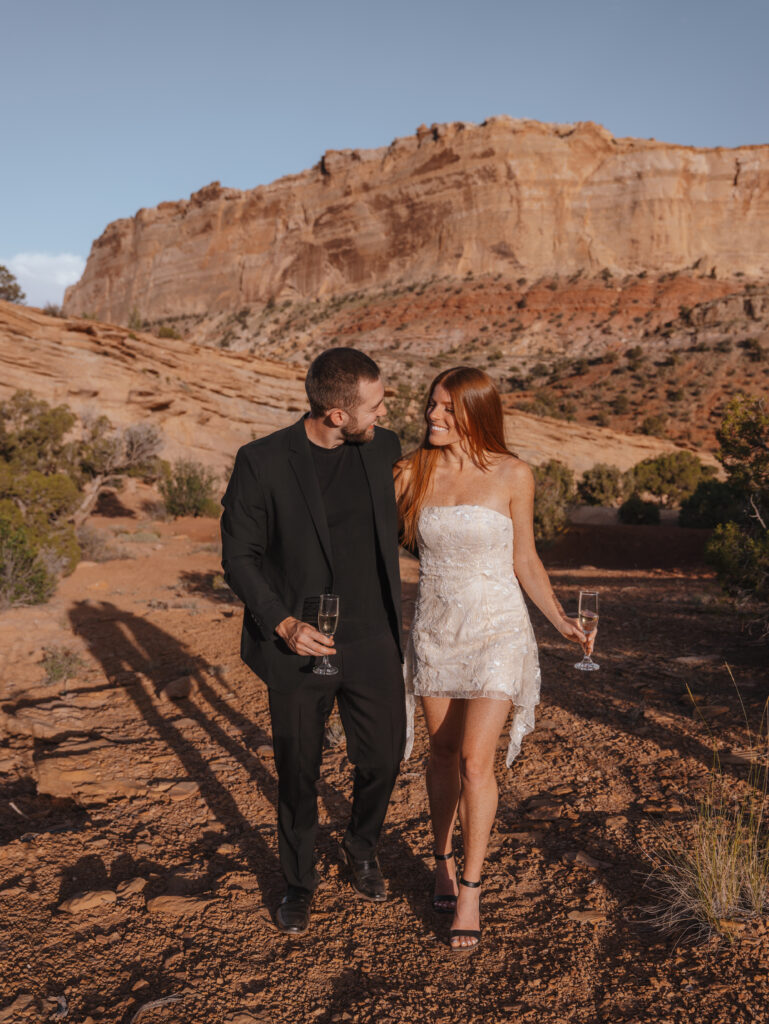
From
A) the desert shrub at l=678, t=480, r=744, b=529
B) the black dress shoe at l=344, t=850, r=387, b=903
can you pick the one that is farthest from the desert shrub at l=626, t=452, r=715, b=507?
the black dress shoe at l=344, t=850, r=387, b=903

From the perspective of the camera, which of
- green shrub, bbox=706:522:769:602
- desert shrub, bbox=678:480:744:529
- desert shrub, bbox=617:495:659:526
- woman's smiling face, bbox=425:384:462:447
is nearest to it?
woman's smiling face, bbox=425:384:462:447

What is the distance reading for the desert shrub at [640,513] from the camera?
17203mm

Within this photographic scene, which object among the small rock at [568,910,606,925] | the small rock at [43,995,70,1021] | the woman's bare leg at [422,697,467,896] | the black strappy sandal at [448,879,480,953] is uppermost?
the woman's bare leg at [422,697,467,896]

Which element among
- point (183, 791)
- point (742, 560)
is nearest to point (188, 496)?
point (742, 560)

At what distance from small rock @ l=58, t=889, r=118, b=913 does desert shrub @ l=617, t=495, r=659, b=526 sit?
16.1m

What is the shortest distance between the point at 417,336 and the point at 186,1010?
46523mm

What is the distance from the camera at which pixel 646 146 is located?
55750 millimetres

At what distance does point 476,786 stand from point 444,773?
242 millimetres

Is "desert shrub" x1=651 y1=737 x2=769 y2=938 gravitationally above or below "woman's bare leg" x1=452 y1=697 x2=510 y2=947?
below

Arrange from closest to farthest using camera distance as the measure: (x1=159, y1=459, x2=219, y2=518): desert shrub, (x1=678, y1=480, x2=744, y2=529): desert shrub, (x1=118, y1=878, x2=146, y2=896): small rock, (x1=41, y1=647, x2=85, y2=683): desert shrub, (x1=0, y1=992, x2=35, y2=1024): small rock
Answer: (x1=0, y1=992, x2=35, y2=1024): small rock, (x1=118, y1=878, x2=146, y2=896): small rock, (x1=41, y1=647, x2=85, y2=683): desert shrub, (x1=678, y1=480, x2=744, y2=529): desert shrub, (x1=159, y1=459, x2=219, y2=518): desert shrub

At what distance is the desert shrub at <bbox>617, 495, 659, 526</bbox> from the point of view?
17.2 metres

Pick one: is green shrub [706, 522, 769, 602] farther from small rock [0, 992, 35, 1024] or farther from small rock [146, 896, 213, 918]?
small rock [0, 992, 35, 1024]

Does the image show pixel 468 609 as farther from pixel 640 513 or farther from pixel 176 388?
pixel 176 388

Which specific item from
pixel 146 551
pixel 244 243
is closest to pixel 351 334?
pixel 244 243
